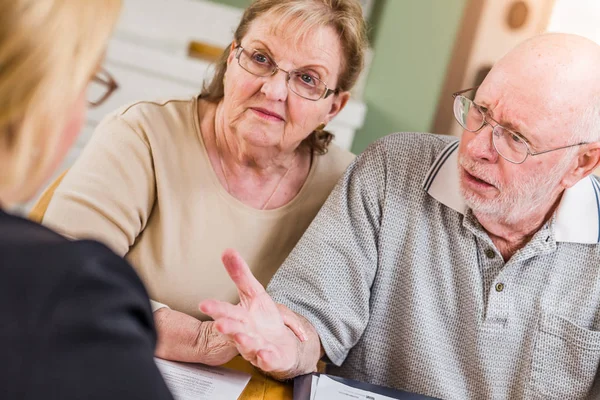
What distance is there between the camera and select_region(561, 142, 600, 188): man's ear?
56.2 inches

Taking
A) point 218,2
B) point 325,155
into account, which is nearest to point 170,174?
point 325,155

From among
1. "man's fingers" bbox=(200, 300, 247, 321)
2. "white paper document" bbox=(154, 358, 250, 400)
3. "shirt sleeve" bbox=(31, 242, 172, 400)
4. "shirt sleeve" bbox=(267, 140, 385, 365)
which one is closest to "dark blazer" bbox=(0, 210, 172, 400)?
"shirt sleeve" bbox=(31, 242, 172, 400)

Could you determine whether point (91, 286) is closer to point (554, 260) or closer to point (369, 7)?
point (554, 260)

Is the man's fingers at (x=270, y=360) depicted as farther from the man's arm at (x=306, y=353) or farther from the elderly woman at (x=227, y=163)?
the elderly woman at (x=227, y=163)

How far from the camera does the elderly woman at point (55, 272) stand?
20.0 inches

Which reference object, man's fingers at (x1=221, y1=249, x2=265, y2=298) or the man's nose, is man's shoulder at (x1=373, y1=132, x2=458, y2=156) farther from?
man's fingers at (x1=221, y1=249, x2=265, y2=298)

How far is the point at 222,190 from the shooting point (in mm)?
1542

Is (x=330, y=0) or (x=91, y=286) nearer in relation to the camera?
(x=91, y=286)

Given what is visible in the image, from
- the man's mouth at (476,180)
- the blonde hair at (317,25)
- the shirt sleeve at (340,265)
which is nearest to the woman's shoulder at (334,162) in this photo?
the blonde hair at (317,25)

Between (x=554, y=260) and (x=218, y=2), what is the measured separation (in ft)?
8.72

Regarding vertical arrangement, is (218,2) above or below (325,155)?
below

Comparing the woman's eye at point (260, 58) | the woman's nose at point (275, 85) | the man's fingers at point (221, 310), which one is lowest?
the man's fingers at point (221, 310)

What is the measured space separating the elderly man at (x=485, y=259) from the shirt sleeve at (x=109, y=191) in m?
0.31

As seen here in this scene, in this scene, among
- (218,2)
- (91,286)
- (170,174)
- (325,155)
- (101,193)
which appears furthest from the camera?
(218,2)
